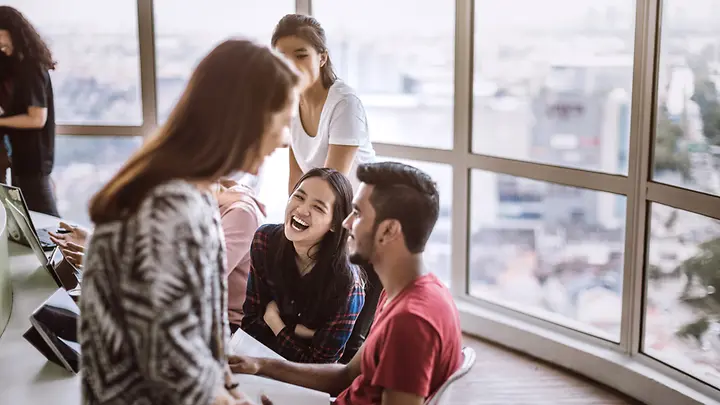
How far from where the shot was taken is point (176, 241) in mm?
1099

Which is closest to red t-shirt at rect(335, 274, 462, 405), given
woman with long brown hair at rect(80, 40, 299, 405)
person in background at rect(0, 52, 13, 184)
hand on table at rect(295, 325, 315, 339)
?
woman with long brown hair at rect(80, 40, 299, 405)

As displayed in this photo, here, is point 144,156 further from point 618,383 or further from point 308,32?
point 618,383

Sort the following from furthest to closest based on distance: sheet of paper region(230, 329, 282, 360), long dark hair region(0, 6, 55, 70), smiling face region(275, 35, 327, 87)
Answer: long dark hair region(0, 6, 55, 70) < smiling face region(275, 35, 327, 87) < sheet of paper region(230, 329, 282, 360)

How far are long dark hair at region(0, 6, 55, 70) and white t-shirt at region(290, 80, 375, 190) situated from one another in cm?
136

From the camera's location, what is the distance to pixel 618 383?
3266mm

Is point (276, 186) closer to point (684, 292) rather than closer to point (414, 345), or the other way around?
point (684, 292)

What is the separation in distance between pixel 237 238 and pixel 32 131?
67.0 inches

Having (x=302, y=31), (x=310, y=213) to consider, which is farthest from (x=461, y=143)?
(x=310, y=213)

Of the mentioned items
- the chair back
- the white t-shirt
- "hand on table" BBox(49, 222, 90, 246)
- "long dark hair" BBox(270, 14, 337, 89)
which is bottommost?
the chair back

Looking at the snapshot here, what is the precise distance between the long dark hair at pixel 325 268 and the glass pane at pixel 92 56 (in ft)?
8.20

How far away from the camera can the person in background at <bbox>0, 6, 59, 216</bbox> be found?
140 inches

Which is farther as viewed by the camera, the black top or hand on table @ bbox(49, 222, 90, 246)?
the black top

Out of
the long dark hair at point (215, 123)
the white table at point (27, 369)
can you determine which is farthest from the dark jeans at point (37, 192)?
the long dark hair at point (215, 123)

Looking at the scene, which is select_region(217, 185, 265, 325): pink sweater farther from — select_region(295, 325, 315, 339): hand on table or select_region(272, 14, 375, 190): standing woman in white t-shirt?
select_region(272, 14, 375, 190): standing woman in white t-shirt
